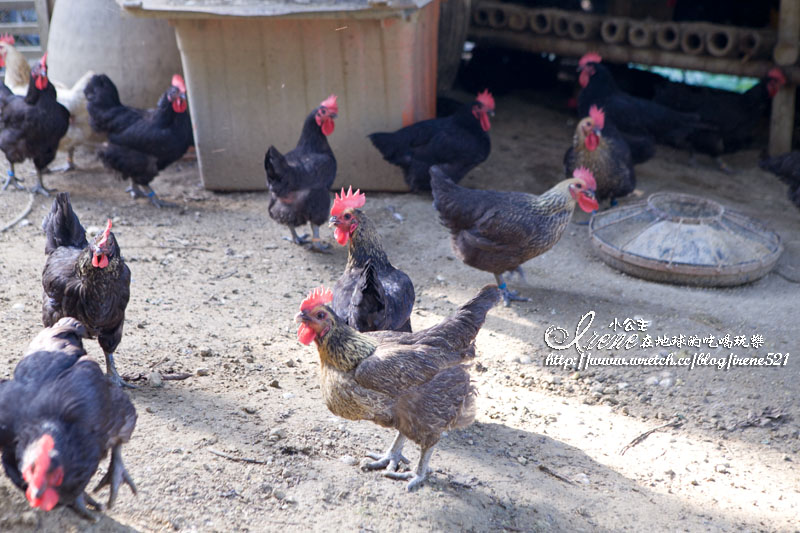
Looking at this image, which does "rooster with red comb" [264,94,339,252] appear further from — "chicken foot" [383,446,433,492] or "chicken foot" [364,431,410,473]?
"chicken foot" [383,446,433,492]

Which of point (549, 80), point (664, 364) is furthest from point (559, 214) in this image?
point (549, 80)

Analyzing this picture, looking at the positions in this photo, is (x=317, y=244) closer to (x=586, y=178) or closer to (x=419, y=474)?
(x=586, y=178)

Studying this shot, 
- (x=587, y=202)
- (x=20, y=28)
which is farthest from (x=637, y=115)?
(x=20, y=28)

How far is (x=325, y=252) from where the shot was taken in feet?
21.3

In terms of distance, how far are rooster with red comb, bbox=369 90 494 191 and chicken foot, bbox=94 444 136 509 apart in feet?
15.4

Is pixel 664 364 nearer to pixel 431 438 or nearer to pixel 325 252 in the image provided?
pixel 431 438

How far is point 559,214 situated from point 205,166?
3871 mm

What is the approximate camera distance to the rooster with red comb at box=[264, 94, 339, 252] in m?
6.24

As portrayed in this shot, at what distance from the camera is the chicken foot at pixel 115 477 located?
3.04 metres

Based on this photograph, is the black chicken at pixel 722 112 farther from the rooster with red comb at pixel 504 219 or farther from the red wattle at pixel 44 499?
the red wattle at pixel 44 499

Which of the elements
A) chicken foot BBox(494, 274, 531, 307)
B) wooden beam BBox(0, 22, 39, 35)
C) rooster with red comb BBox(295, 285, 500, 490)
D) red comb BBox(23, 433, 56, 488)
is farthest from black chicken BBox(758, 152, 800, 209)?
wooden beam BBox(0, 22, 39, 35)

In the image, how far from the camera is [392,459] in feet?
11.9

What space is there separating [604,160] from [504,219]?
2.27 m

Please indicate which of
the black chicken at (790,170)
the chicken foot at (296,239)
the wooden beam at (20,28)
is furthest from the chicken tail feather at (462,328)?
the wooden beam at (20,28)
